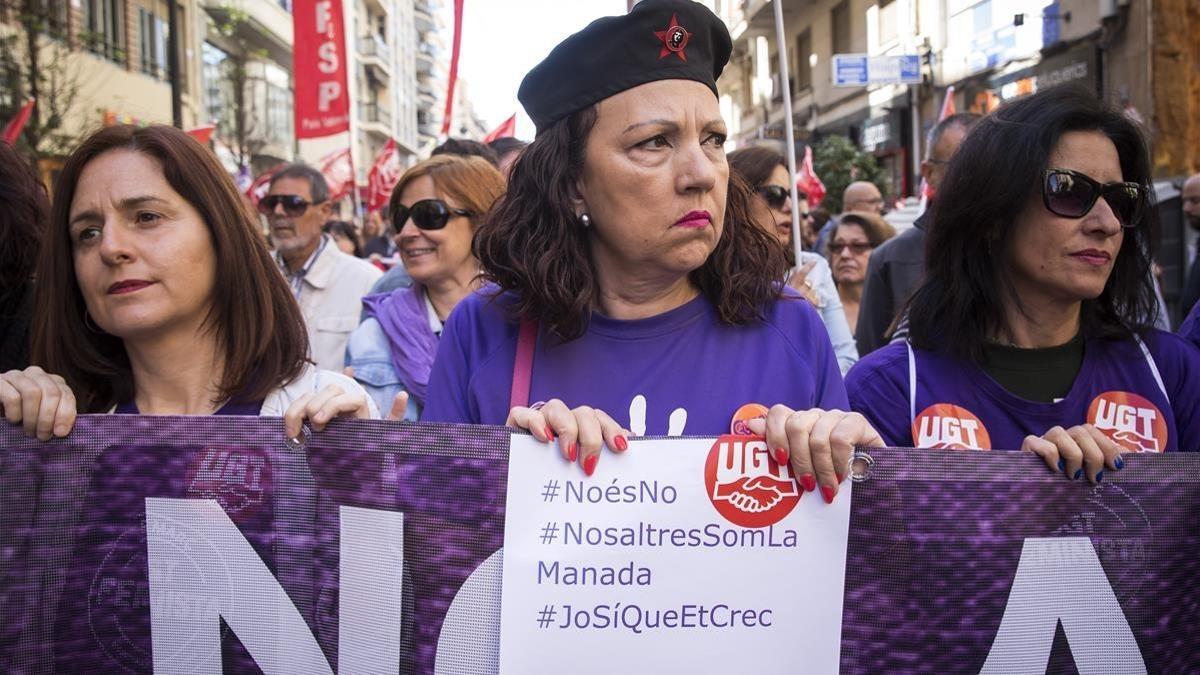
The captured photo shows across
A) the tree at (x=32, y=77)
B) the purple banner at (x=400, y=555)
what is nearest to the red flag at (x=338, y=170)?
the tree at (x=32, y=77)

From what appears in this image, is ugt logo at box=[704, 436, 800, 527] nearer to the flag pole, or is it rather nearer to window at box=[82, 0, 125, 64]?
the flag pole

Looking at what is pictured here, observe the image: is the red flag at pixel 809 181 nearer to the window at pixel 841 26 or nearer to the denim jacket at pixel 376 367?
the window at pixel 841 26

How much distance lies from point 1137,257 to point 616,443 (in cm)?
156

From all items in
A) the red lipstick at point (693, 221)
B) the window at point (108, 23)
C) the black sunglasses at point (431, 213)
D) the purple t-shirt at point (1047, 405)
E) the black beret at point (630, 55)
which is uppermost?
the window at point (108, 23)

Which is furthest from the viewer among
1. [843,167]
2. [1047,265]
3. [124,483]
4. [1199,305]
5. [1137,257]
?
[843,167]

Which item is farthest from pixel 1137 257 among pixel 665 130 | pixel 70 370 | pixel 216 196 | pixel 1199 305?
pixel 70 370

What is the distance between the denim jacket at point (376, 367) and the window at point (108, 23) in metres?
19.7

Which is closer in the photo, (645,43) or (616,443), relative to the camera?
(616,443)

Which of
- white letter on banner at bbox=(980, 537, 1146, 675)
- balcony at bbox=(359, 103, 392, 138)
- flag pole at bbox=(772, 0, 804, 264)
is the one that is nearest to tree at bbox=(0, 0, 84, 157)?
flag pole at bbox=(772, 0, 804, 264)

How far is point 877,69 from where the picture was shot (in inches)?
343

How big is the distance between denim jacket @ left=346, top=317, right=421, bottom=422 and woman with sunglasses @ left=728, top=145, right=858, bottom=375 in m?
1.65

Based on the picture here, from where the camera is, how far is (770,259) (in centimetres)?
218

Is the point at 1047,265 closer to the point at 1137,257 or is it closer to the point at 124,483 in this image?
the point at 1137,257

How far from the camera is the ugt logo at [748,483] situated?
1.76 m
